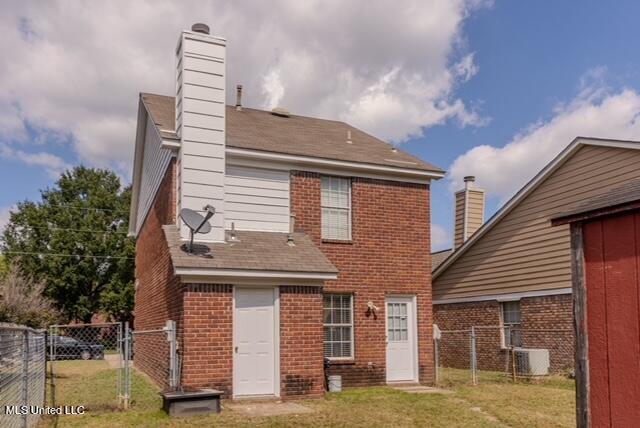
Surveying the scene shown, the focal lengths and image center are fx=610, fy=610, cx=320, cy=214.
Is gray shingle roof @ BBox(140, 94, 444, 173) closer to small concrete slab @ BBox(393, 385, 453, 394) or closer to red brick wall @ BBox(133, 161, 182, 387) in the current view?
red brick wall @ BBox(133, 161, 182, 387)

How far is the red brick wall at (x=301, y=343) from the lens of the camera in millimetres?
12086

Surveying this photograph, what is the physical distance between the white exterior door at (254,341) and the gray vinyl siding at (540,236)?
27.6 ft

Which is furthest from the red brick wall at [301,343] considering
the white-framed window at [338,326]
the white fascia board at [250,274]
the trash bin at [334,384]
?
the white-framed window at [338,326]

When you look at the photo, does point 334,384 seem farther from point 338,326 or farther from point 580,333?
point 580,333

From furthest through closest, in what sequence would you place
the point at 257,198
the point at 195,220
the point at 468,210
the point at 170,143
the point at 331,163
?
the point at 468,210 → the point at 331,163 → the point at 257,198 → the point at 170,143 → the point at 195,220

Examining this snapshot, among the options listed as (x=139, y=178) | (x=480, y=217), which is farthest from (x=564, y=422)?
(x=139, y=178)

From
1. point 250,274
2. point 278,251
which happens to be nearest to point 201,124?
point 278,251

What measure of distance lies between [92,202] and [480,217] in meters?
30.7

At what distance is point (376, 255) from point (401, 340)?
215 centimetres

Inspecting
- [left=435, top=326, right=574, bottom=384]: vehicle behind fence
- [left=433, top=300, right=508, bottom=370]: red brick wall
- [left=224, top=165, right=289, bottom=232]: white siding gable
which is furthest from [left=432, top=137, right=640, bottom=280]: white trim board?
[left=224, top=165, right=289, bottom=232]: white siding gable

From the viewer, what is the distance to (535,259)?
1738 cm

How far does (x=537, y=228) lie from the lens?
17.5 metres

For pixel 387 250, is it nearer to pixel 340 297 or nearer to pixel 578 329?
pixel 340 297

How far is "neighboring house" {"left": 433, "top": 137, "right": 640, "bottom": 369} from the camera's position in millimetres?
15836
